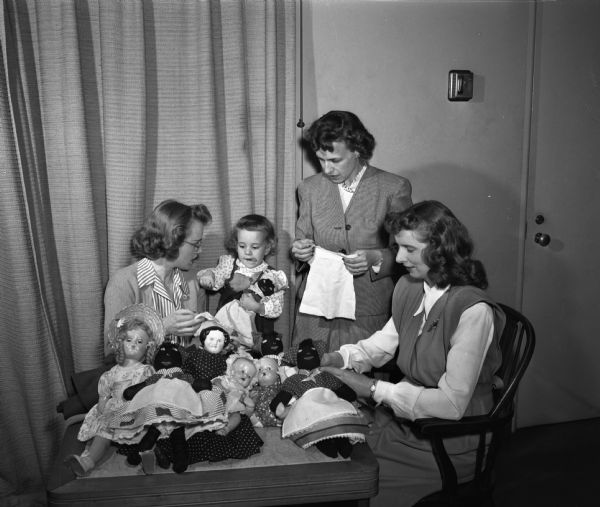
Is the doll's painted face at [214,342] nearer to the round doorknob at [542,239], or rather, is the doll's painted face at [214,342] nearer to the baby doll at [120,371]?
the baby doll at [120,371]

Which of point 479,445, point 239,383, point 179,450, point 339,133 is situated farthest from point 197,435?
point 339,133

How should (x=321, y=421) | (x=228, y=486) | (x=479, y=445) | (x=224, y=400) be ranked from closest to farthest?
(x=228, y=486), (x=321, y=421), (x=224, y=400), (x=479, y=445)

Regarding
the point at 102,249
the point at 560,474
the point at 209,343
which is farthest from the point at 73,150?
the point at 560,474

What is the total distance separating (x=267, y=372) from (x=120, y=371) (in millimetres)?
541

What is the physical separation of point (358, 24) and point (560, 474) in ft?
8.64

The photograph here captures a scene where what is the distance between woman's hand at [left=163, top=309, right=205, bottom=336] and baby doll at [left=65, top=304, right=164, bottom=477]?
0.13 metres

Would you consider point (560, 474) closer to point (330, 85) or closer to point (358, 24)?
point (330, 85)

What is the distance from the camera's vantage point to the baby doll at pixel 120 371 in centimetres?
203

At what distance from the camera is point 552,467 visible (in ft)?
11.2

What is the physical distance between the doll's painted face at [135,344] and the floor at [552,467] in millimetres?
1941

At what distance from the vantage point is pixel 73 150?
9.55 feet

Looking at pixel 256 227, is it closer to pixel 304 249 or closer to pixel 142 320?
pixel 304 249

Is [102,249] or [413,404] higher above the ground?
[102,249]

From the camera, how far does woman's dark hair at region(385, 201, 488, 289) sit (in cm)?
235
